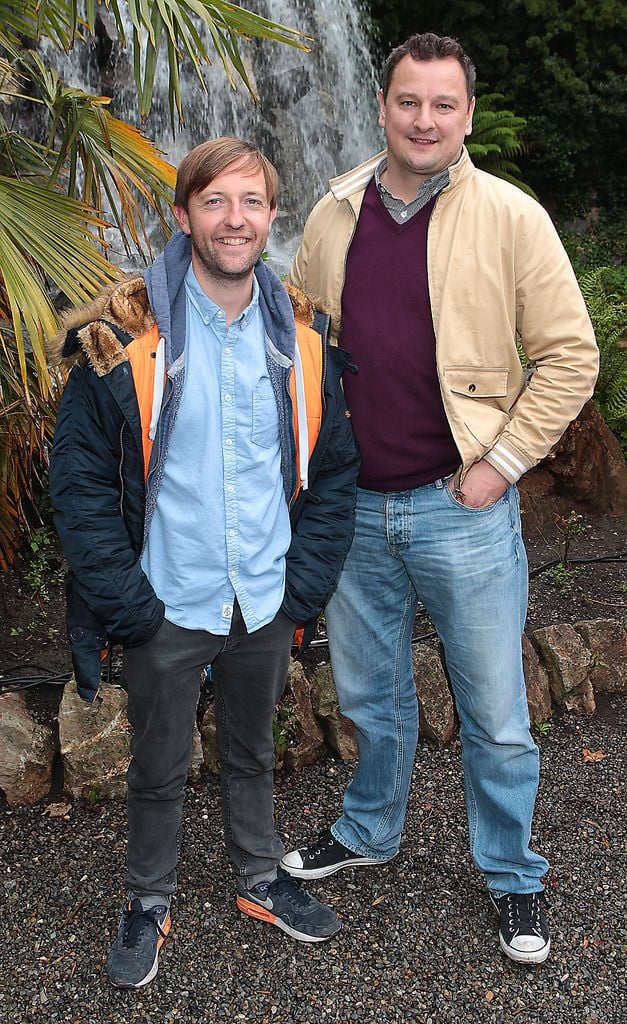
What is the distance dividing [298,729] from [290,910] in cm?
90

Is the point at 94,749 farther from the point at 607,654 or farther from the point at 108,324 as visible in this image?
the point at 607,654

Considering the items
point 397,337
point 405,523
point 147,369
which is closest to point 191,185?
point 147,369

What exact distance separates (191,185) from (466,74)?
85 cm

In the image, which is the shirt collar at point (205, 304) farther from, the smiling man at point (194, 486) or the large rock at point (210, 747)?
the large rock at point (210, 747)

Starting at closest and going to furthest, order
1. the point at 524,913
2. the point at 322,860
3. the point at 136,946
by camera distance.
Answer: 1. the point at 136,946
2. the point at 524,913
3. the point at 322,860

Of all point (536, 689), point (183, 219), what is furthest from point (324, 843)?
point (183, 219)

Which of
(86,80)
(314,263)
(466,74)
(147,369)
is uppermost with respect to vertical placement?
(86,80)

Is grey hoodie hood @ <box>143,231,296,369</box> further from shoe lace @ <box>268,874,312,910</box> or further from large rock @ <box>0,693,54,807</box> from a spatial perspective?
large rock @ <box>0,693,54,807</box>

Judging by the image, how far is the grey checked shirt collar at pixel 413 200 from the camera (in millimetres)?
2729

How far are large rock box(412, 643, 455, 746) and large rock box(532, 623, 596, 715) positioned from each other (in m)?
0.54

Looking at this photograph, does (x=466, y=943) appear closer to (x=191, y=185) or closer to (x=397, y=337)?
(x=397, y=337)

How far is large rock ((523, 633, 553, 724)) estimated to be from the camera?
4266 mm

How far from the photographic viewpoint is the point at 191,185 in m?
2.50

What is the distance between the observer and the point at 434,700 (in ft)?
13.5
